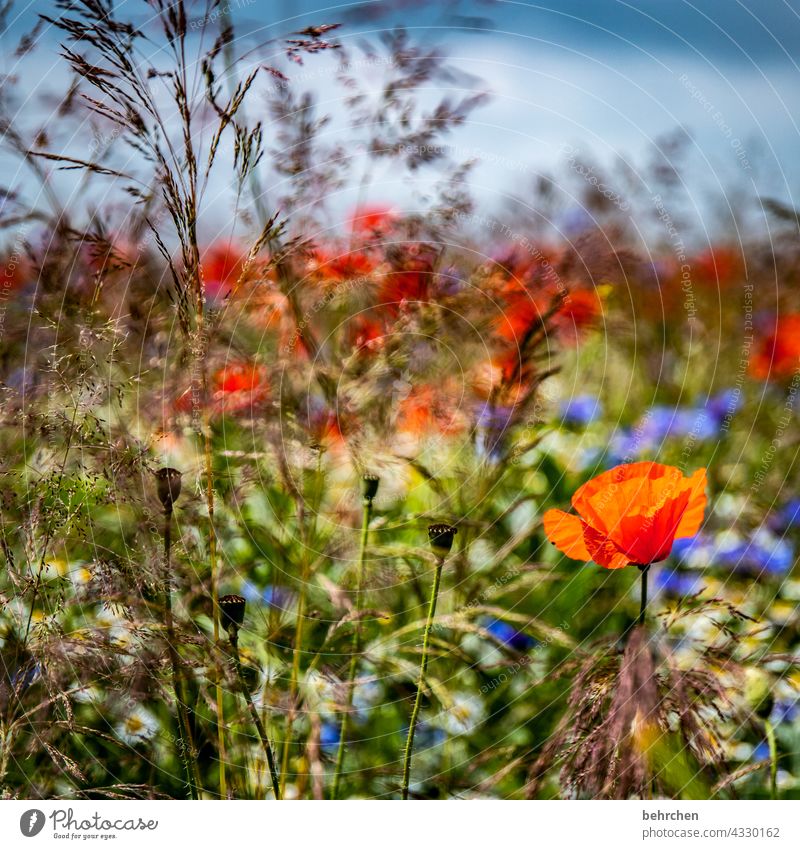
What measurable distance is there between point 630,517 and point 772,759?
33cm

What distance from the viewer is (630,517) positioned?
89 centimetres

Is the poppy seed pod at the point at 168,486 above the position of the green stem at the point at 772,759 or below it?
above

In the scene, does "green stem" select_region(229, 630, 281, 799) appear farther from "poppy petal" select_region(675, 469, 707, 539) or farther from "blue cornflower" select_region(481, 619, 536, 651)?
"poppy petal" select_region(675, 469, 707, 539)

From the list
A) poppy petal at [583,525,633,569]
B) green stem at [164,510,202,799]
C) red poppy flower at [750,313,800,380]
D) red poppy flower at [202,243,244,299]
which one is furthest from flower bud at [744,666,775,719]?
red poppy flower at [202,243,244,299]

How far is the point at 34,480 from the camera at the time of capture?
106 cm

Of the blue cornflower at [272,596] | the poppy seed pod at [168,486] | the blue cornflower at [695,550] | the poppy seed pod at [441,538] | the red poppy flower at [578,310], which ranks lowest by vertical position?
the blue cornflower at [272,596]

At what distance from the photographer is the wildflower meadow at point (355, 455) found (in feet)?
3.32

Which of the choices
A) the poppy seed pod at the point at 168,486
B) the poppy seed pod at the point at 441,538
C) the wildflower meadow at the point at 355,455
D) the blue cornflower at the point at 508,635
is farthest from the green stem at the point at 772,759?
the poppy seed pod at the point at 168,486

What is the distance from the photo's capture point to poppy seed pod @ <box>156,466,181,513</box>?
92 centimetres

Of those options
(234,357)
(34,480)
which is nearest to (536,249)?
(234,357)

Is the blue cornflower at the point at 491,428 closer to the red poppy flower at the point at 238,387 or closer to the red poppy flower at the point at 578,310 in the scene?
the red poppy flower at the point at 578,310
